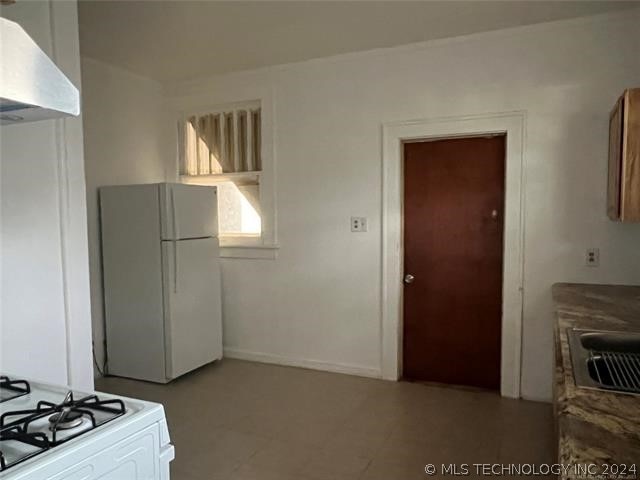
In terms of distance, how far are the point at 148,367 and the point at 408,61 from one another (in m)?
3.19

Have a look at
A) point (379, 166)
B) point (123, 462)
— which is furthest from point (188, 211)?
point (123, 462)

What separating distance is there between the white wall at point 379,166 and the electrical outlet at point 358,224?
0.18 feet

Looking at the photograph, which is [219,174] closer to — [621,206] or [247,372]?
[247,372]

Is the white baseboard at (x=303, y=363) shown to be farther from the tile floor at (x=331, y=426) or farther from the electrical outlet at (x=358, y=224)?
the electrical outlet at (x=358, y=224)

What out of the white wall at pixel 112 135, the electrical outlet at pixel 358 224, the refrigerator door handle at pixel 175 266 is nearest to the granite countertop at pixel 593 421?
the electrical outlet at pixel 358 224

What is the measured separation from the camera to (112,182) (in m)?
3.90

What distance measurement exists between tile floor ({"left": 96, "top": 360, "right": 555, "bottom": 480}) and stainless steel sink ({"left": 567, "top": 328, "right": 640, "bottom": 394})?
105 centimetres

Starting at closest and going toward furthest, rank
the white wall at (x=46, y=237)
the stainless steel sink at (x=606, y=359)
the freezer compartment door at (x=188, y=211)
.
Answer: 1. the stainless steel sink at (x=606, y=359)
2. the white wall at (x=46, y=237)
3. the freezer compartment door at (x=188, y=211)

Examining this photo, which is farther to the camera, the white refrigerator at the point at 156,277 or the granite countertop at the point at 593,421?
the white refrigerator at the point at 156,277

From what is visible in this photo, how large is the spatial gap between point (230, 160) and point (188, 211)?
0.73 metres

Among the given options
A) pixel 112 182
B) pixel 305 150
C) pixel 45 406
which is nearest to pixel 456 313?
pixel 305 150

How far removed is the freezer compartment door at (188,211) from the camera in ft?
11.7

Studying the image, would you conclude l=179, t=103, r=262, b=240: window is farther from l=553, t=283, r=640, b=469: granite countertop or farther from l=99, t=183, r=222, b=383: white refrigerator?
l=553, t=283, r=640, b=469: granite countertop

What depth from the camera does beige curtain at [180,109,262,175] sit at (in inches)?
161
